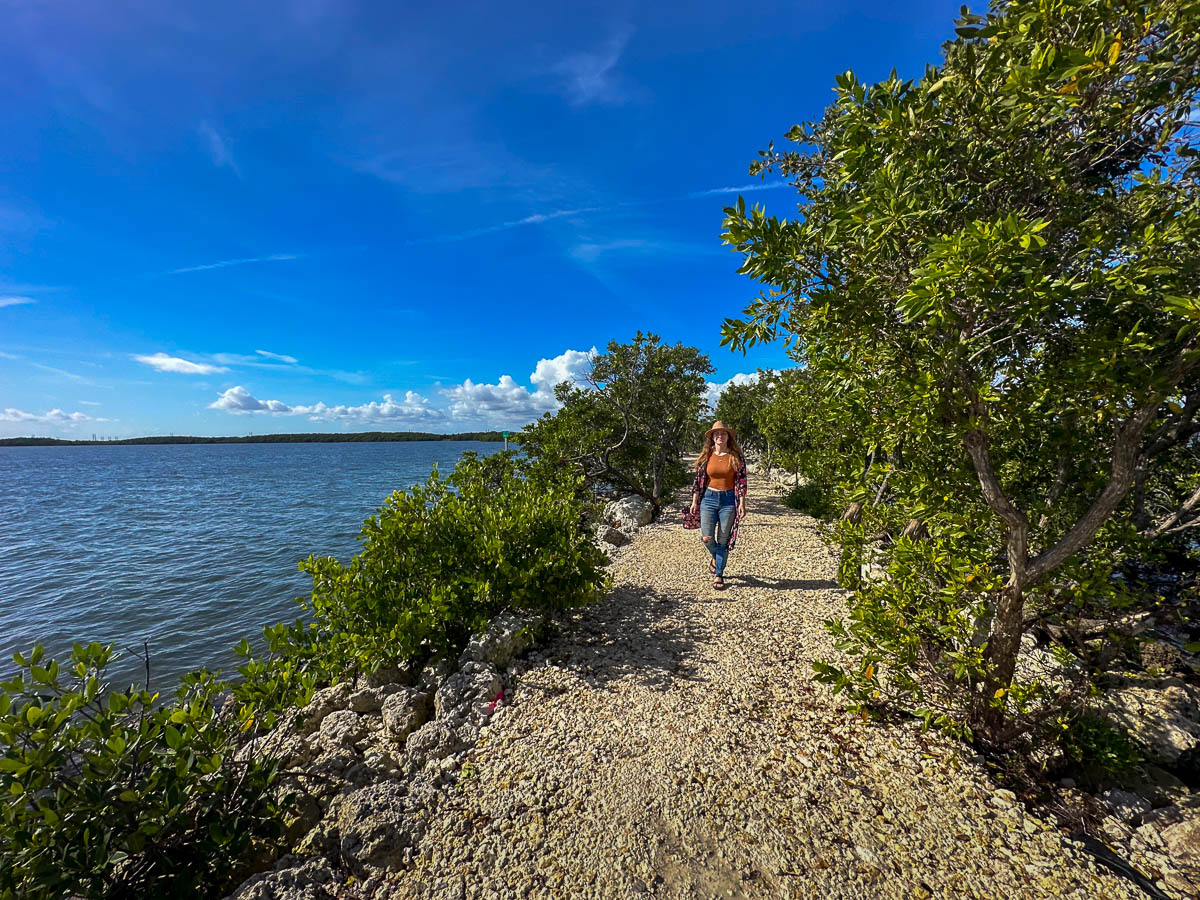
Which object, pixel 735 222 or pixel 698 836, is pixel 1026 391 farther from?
pixel 698 836

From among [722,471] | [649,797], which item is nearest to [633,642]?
[649,797]

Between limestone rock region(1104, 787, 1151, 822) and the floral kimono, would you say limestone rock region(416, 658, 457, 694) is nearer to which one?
the floral kimono

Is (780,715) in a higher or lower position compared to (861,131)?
lower

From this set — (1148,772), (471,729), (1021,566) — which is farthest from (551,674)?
(1148,772)

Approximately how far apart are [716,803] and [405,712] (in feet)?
9.42

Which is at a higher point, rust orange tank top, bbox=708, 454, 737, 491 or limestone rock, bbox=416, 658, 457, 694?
rust orange tank top, bbox=708, 454, 737, 491

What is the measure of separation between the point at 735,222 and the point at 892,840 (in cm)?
396

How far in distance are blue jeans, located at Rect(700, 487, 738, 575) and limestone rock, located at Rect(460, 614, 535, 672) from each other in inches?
131

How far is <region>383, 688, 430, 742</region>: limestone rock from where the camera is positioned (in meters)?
4.25

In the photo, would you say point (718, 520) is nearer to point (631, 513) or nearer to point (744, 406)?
point (631, 513)

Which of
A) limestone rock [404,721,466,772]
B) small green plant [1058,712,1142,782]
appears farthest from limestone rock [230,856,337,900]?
small green plant [1058,712,1142,782]

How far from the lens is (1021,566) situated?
3324 mm

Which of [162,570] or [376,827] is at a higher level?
[376,827]

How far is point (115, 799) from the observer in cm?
250
